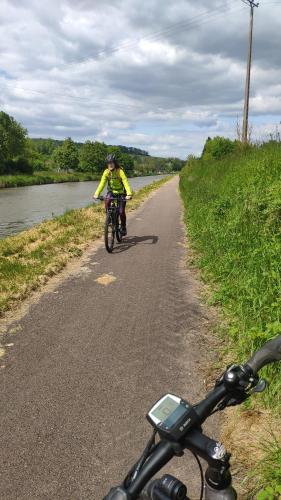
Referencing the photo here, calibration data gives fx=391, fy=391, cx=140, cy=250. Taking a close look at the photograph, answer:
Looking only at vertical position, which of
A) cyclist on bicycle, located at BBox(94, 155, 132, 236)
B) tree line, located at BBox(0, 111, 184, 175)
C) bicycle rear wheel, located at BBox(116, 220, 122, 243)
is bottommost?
bicycle rear wheel, located at BBox(116, 220, 122, 243)

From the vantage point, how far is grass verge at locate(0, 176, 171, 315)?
6.54 m

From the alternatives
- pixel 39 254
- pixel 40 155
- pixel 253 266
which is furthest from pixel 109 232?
pixel 40 155

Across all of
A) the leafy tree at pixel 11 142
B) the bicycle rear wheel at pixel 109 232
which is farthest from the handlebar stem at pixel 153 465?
the leafy tree at pixel 11 142

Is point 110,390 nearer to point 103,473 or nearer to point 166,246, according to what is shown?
point 103,473

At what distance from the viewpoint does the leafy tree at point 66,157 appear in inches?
4203

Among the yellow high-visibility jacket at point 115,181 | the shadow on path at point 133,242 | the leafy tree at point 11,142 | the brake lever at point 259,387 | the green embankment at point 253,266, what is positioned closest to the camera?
the brake lever at point 259,387

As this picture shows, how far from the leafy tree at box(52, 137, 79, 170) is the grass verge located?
314ft

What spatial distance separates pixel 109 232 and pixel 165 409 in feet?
28.4

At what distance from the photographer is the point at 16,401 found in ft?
12.0

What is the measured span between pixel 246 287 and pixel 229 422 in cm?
197

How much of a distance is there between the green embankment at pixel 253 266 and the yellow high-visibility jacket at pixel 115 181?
227 cm

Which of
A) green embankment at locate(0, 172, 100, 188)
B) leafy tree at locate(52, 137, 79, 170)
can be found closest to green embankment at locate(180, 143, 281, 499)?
green embankment at locate(0, 172, 100, 188)

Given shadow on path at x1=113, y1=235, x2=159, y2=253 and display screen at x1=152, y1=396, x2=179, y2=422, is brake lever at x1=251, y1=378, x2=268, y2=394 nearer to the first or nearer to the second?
display screen at x1=152, y1=396, x2=179, y2=422

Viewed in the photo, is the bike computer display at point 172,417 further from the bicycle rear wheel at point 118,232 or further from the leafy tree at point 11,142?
the leafy tree at point 11,142
